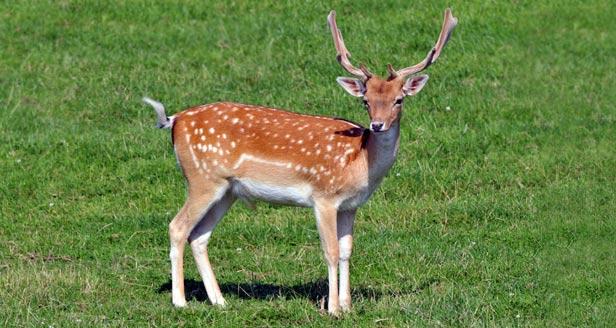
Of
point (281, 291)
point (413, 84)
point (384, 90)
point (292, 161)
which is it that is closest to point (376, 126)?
point (384, 90)

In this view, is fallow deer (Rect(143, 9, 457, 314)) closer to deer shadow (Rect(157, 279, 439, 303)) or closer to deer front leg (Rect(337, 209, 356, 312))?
deer front leg (Rect(337, 209, 356, 312))

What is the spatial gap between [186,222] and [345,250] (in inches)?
46.9

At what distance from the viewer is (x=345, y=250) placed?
32.4 feet

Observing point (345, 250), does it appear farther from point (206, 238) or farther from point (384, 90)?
point (384, 90)

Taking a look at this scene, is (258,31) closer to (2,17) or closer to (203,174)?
(2,17)

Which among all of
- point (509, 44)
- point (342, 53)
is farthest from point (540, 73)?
point (342, 53)

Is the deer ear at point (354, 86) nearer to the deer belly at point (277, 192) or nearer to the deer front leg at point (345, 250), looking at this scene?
the deer belly at point (277, 192)

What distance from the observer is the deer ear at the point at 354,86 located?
9.77 m

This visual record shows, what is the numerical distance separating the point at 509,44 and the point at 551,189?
3685 millimetres

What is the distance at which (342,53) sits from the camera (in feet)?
33.6

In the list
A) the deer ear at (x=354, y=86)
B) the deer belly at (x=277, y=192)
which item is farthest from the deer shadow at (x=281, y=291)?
the deer ear at (x=354, y=86)

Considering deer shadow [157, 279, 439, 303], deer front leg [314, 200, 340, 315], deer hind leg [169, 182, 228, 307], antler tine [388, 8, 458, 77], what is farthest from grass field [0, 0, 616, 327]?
antler tine [388, 8, 458, 77]

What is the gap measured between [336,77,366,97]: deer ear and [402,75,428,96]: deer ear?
0.99ft

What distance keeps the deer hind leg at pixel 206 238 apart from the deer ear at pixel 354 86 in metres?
1.19
